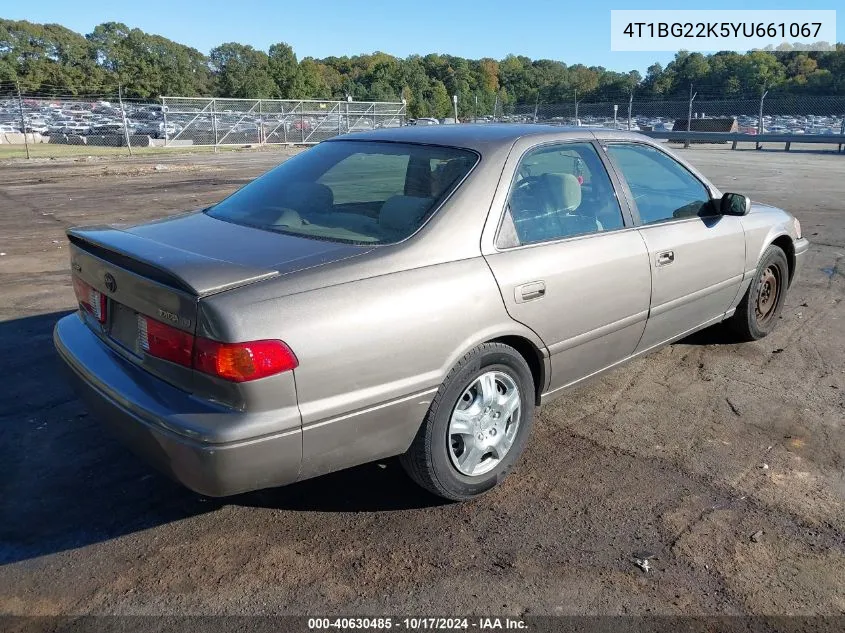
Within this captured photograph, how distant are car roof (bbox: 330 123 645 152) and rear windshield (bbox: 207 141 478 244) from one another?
0.08 metres

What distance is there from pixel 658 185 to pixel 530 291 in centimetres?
164

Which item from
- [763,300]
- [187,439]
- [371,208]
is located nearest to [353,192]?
[371,208]

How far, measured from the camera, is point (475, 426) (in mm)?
3074

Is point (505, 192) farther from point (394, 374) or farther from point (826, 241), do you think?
point (826, 241)

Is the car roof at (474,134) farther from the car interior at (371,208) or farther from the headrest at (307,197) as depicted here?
the headrest at (307,197)

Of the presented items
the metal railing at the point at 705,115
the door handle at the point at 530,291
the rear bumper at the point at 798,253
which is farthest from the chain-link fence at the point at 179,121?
the door handle at the point at 530,291

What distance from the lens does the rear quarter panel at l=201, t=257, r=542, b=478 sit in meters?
2.45

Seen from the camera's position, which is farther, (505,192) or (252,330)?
(505,192)

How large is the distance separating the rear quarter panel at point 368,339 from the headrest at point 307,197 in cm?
85

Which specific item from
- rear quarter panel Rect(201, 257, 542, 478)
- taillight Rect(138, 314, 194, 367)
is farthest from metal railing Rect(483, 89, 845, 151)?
taillight Rect(138, 314, 194, 367)

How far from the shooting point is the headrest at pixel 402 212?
9.99 ft

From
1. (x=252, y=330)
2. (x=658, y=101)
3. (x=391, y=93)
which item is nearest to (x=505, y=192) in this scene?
(x=252, y=330)

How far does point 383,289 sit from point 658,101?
137 feet

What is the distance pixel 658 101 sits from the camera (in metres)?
40.3
